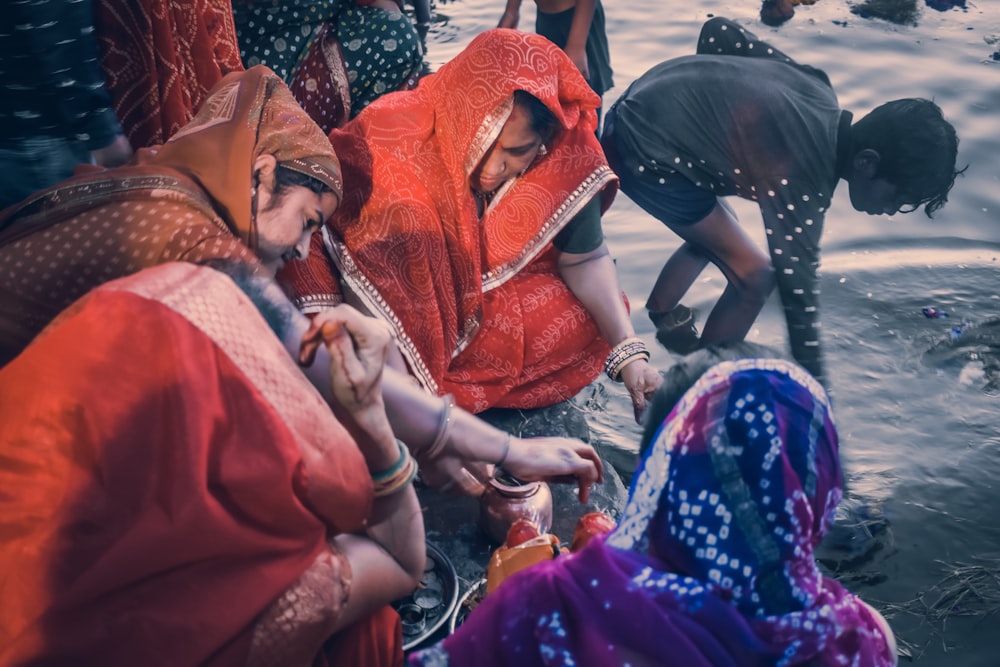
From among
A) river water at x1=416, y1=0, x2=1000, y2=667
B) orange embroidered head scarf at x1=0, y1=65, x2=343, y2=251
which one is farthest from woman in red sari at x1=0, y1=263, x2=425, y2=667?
river water at x1=416, y1=0, x2=1000, y2=667

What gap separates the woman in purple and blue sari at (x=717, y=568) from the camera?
1.09m

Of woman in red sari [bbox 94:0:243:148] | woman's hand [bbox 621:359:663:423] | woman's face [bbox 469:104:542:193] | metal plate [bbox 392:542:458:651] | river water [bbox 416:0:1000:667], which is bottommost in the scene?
river water [bbox 416:0:1000:667]

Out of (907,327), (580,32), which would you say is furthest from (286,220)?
(907,327)

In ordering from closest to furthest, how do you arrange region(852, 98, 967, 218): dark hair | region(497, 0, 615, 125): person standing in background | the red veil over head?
1. the red veil over head
2. region(852, 98, 967, 218): dark hair
3. region(497, 0, 615, 125): person standing in background

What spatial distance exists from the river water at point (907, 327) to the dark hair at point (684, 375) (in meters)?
0.98

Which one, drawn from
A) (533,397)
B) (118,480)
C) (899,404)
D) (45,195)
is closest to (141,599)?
(118,480)

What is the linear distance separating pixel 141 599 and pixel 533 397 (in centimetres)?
138

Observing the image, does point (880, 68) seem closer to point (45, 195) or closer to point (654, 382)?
point (654, 382)

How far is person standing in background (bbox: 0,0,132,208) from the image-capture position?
1.62m

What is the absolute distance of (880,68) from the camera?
5.21 m

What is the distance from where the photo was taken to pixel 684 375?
124 cm

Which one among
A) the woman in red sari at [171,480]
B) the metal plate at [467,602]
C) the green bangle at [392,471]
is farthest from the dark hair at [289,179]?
the metal plate at [467,602]

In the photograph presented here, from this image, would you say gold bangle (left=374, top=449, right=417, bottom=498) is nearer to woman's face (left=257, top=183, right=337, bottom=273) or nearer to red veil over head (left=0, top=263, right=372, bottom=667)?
red veil over head (left=0, top=263, right=372, bottom=667)

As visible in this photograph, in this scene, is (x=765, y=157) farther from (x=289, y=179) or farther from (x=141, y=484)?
(x=141, y=484)
